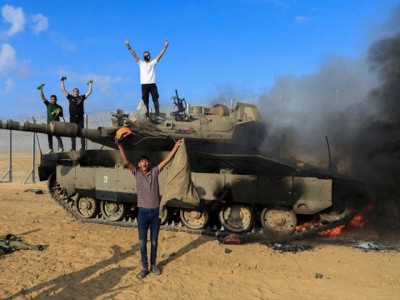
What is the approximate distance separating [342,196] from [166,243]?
3.63 meters

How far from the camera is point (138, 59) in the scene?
10.9m

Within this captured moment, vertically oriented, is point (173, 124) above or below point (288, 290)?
above

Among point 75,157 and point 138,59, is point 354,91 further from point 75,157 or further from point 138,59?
point 75,157

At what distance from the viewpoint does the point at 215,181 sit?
889cm

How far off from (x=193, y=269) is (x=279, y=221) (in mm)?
2731

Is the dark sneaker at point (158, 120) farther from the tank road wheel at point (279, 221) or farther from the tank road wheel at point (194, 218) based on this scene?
the tank road wheel at point (279, 221)

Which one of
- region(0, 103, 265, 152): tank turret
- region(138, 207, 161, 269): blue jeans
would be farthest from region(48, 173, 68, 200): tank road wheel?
region(138, 207, 161, 269): blue jeans

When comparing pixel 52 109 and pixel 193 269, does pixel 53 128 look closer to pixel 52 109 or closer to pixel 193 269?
pixel 52 109

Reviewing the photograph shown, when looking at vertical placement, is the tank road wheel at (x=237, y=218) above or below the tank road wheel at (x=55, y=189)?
below

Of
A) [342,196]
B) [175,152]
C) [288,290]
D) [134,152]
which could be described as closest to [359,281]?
[288,290]

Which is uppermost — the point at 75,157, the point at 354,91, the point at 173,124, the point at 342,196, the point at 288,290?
the point at 354,91

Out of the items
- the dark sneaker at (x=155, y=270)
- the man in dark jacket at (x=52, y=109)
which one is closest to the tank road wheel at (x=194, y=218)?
the dark sneaker at (x=155, y=270)

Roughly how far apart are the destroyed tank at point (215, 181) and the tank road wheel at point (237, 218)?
0.07 ft

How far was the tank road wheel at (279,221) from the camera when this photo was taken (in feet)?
28.1
